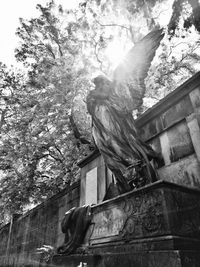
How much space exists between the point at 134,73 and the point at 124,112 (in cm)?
88

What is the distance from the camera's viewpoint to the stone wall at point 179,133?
14.6 ft

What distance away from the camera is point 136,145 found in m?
4.92

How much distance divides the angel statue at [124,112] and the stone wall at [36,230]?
159 inches

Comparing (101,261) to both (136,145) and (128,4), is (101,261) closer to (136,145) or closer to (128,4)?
(136,145)

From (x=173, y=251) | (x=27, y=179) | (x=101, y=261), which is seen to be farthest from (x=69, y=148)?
(x=173, y=251)

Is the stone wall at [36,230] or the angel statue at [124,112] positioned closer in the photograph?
the angel statue at [124,112]

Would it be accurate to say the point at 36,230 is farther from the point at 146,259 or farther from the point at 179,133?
the point at 146,259

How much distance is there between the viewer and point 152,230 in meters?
3.14

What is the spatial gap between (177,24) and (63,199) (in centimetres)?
756

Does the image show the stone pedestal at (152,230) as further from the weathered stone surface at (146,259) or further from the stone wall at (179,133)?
the stone wall at (179,133)

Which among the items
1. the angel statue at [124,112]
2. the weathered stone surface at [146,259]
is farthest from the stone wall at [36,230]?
the weathered stone surface at [146,259]

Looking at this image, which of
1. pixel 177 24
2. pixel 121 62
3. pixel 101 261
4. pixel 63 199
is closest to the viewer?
pixel 101 261

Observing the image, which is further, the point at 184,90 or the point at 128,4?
the point at 128,4

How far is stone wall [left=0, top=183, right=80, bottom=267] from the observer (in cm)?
910
